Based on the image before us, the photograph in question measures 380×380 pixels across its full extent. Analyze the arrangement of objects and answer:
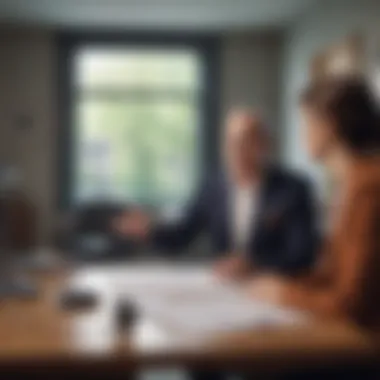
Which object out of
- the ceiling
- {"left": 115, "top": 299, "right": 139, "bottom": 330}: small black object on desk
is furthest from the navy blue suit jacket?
the ceiling

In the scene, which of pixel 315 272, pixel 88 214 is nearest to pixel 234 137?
pixel 315 272

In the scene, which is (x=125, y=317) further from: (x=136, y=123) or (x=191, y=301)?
(x=136, y=123)

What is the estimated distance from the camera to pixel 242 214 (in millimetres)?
1816

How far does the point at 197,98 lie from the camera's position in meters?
4.21

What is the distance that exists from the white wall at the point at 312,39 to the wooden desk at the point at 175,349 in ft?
4.91

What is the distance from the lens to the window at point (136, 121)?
4.14 metres

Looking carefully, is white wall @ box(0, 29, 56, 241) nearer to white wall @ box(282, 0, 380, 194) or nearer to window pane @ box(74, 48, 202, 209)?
window pane @ box(74, 48, 202, 209)

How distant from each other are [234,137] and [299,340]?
65cm

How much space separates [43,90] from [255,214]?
8.38ft

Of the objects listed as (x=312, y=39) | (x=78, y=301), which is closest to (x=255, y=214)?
(x=78, y=301)

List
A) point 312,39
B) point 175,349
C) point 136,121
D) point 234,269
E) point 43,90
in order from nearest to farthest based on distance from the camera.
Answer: point 175,349 → point 234,269 → point 312,39 → point 43,90 → point 136,121

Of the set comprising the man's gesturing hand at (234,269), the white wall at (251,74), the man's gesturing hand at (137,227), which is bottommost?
the man's gesturing hand at (234,269)

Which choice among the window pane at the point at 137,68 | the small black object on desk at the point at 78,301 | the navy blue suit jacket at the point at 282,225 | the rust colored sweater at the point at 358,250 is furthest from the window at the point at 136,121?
the rust colored sweater at the point at 358,250

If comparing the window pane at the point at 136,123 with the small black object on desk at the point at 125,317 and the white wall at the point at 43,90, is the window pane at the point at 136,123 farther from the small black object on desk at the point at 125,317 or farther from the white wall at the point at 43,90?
the small black object on desk at the point at 125,317
